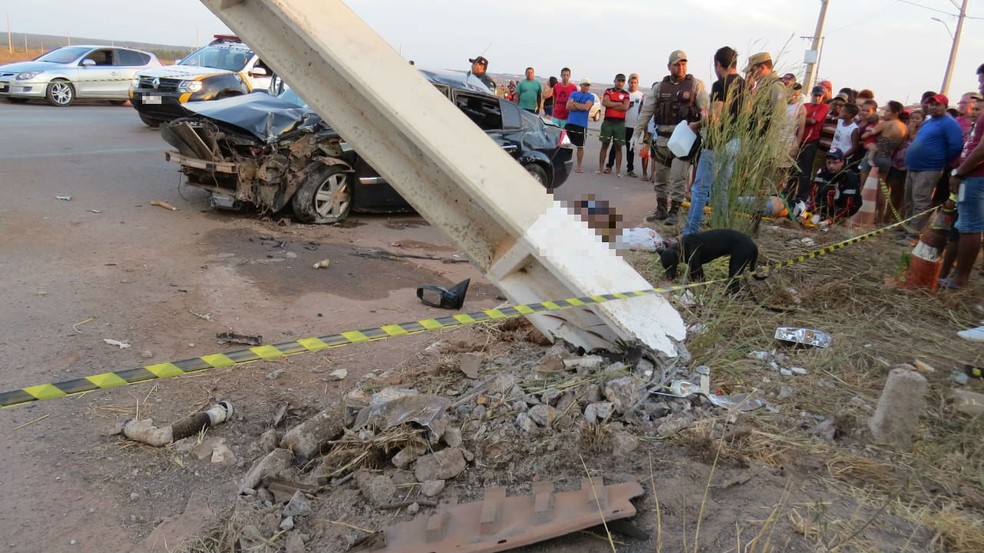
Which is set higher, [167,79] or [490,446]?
[167,79]

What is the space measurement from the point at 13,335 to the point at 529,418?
12.0ft

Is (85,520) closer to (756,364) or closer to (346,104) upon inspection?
(346,104)

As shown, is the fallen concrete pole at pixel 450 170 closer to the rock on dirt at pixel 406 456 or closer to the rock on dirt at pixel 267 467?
the rock on dirt at pixel 406 456

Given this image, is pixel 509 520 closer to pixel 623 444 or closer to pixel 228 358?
pixel 623 444

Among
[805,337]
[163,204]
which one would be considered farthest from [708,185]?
[163,204]

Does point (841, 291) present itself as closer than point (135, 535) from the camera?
No

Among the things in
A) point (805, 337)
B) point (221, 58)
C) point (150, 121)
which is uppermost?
point (221, 58)

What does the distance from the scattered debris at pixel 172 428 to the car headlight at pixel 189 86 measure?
10.6 meters

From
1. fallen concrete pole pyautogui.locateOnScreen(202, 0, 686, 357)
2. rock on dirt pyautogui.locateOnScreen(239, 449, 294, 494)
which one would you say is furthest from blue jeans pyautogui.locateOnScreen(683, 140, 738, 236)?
rock on dirt pyautogui.locateOnScreen(239, 449, 294, 494)

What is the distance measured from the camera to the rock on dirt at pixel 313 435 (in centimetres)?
329

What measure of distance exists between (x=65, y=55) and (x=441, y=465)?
64.9ft

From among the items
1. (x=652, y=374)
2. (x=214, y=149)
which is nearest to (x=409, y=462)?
(x=652, y=374)

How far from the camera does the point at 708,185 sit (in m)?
6.66

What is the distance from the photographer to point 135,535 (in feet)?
9.38
